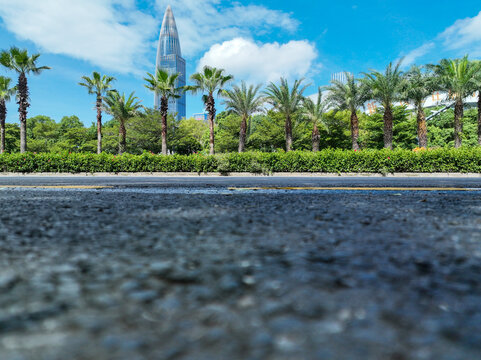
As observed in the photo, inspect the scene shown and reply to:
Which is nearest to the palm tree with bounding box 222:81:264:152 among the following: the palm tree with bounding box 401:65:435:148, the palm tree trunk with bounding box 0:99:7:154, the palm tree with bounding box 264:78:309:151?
the palm tree with bounding box 264:78:309:151

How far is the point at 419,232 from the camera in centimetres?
123

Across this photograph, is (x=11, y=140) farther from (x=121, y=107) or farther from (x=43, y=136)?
(x=121, y=107)

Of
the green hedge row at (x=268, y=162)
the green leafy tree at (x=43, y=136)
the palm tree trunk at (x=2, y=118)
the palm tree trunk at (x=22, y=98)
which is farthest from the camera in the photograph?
the green leafy tree at (x=43, y=136)

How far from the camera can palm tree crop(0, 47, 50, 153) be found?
88.3 ft

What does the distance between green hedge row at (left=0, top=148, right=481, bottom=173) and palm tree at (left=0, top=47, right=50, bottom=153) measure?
576 cm

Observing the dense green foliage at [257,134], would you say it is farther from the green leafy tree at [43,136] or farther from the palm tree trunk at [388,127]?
the palm tree trunk at [388,127]

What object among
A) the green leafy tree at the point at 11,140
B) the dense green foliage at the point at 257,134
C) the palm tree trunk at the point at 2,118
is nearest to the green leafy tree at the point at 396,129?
the dense green foliage at the point at 257,134

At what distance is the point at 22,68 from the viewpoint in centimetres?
2775

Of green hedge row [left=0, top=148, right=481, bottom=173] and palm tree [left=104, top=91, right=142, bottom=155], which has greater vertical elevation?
palm tree [left=104, top=91, right=142, bottom=155]

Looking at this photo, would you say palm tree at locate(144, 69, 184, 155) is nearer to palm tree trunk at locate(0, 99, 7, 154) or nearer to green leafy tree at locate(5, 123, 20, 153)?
palm tree trunk at locate(0, 99, 7, 154)

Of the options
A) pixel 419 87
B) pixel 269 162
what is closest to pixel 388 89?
pixel 419 87

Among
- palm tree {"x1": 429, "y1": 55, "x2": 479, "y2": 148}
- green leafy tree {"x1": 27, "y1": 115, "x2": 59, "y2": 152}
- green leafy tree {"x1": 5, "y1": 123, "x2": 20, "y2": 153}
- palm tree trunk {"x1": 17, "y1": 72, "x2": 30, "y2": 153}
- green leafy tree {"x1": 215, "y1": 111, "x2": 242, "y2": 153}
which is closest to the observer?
palm tree {"x1": 429, "y1": 55, "x2": 479, "y2": 148}

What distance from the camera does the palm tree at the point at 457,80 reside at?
26.8m

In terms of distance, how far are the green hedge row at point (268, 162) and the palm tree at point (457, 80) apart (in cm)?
531
